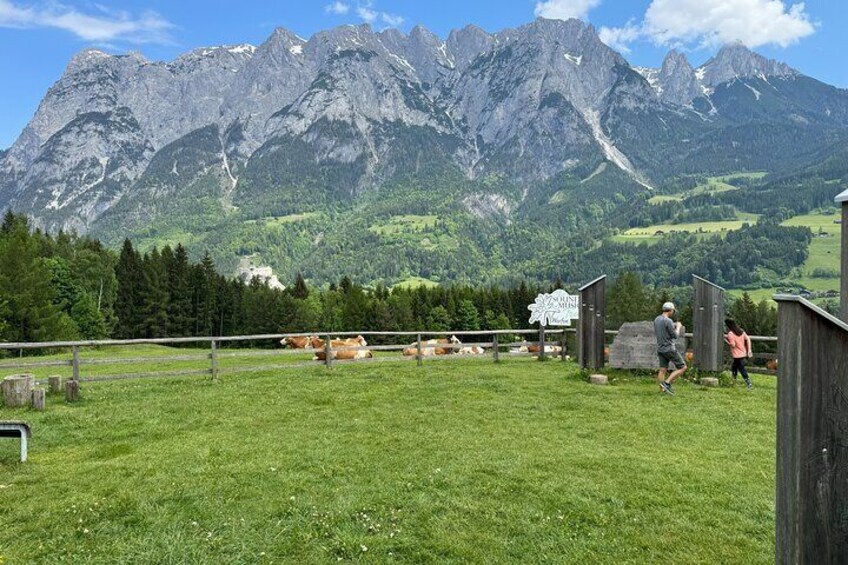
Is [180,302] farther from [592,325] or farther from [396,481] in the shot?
[396,481]

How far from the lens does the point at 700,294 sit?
18.0m

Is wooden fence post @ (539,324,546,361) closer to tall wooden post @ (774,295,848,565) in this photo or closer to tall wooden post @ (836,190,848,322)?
tall wooden post @ (836,190,848,322)

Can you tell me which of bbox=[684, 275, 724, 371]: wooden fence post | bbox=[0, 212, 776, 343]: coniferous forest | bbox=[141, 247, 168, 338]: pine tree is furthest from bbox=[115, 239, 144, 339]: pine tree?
bbox=[684, 275, 724, 371]: wooden fence post

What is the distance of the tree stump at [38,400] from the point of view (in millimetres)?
13352

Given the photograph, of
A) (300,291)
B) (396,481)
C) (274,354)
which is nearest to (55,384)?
(274,354)

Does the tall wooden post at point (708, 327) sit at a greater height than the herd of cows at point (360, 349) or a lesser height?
greater

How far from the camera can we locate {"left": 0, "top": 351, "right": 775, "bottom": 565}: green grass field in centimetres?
585

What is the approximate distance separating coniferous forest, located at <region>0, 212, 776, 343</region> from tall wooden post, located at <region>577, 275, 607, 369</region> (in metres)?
Answer: 33.4

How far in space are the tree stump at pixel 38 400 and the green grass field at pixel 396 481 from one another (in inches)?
9.3

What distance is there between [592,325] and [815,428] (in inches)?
610

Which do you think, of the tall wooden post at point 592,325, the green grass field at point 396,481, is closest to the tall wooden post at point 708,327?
the tall wooden post at point 592,325

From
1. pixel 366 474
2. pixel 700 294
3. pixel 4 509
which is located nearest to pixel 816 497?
pixel 366 474

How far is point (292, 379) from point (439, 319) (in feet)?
244

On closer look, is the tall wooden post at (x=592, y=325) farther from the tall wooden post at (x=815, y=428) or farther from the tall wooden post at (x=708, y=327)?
the tall wooden post at (x=815, y=428)
